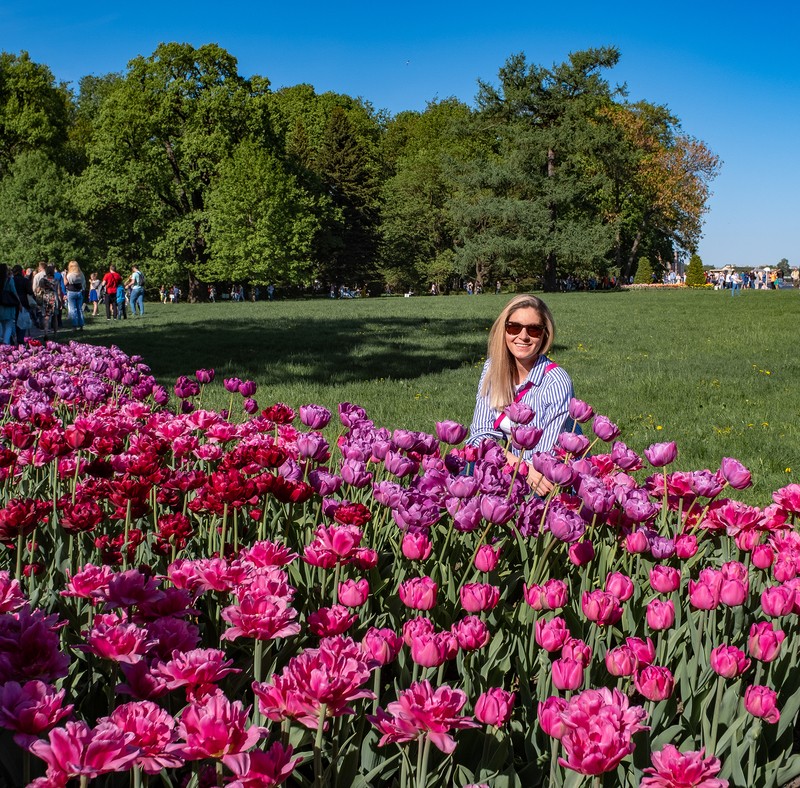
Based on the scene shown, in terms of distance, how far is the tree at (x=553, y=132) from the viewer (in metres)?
47.6

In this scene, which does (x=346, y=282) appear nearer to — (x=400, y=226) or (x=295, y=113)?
(x=400, y=226)

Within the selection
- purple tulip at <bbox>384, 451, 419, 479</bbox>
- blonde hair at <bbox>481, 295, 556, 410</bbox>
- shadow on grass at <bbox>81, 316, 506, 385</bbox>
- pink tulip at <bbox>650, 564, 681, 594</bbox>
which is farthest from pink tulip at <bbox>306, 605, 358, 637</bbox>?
shadow on grass at <bbox>81, 316, 506, 385</bbox>

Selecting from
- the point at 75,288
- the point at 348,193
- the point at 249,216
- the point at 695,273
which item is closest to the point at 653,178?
the point at 695,273

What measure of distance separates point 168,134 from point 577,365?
120ft

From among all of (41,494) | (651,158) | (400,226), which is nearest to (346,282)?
(400,226)

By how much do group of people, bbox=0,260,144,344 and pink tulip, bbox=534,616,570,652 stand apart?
519 inches

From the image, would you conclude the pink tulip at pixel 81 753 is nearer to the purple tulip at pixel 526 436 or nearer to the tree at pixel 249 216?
the purple tulip at pixel 526 436

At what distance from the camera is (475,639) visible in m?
1.98

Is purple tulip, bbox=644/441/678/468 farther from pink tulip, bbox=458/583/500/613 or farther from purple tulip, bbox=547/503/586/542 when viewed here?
pink tulip, bbox=458/583/500/613

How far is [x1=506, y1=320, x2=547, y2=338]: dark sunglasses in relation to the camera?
486cm

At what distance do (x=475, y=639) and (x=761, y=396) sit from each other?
367 inches

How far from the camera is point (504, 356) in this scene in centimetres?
499

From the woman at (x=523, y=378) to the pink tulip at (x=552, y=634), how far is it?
267 centimetres

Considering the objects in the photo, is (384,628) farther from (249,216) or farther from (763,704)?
(249,216)
